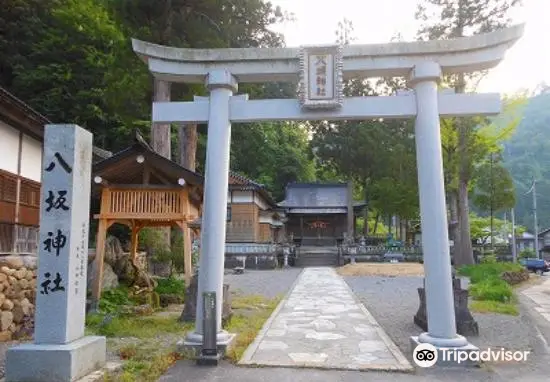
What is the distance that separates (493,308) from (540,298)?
21.1 feet

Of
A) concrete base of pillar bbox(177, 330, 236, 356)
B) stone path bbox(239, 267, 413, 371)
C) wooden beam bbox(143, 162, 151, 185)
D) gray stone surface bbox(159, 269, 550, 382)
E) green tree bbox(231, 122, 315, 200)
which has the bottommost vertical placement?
gray stone surface bbox(159, 269, 550, 382)

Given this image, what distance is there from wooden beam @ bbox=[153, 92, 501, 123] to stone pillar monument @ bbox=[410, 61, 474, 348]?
25 centimetres

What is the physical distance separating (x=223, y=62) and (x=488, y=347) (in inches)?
276

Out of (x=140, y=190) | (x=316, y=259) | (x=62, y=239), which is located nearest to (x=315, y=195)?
(x=316, y=259)

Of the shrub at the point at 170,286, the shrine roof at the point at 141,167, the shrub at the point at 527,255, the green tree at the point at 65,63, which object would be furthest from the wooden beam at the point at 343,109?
the shrub at the point at 527,255

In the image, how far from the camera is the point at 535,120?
110188mm

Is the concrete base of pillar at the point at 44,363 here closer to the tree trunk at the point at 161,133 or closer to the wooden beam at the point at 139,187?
the wooden beam at the point at 139,187

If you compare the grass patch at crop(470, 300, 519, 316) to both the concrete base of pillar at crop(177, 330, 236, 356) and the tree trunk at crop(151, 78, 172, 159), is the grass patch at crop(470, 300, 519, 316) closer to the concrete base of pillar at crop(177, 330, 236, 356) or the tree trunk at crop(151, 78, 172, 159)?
the concrete base of pillar at crop(177, 330, 236, 356)

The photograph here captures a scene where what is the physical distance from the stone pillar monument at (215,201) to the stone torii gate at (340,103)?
2 cm

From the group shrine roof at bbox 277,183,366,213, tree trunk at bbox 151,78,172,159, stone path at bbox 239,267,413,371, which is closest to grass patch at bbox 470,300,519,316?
stone path at bbox 239,267,413,371

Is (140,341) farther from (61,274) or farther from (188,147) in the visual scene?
(188,147)

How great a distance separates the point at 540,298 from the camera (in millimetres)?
17703

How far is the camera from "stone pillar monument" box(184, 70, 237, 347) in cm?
774

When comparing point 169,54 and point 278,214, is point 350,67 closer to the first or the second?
point 169,54
